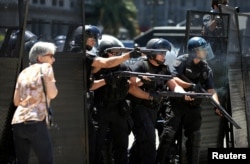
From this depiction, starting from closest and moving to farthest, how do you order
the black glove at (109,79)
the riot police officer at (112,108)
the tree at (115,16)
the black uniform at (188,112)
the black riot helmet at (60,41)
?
1. the black riot helmet at (60,41)
2. the black glove at (109,79)
3. the riot police officer at (112,108)
4. the black uniform at (188,112)
5. the tree at (115,16)

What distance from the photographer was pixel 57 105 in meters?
6.42

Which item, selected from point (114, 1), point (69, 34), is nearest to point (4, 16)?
point (69, 34)

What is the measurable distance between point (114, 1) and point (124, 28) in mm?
3183

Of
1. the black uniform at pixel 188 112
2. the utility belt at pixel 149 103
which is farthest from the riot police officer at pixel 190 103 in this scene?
the utility belt at pixel 149 103

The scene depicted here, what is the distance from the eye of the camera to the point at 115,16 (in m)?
61.4

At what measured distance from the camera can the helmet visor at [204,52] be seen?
24.1 feet

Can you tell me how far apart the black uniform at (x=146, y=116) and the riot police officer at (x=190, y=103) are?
0.80 ft

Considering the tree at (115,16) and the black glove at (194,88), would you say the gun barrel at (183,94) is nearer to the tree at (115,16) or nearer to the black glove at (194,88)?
the black glove at (194,88)

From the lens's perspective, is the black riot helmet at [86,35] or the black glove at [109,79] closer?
the black riot helmet at [86,35]

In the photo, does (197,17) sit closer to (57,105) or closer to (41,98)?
(57,105)

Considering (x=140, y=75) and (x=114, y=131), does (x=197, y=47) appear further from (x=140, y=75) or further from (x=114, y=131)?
(x=114, y=131)

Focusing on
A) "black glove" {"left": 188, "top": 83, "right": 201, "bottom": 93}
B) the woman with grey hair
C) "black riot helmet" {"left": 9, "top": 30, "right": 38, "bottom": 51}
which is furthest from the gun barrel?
the woman with grey hair

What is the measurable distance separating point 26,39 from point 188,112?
7.52 ft

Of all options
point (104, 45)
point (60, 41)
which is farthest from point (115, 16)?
point (60, 41)
